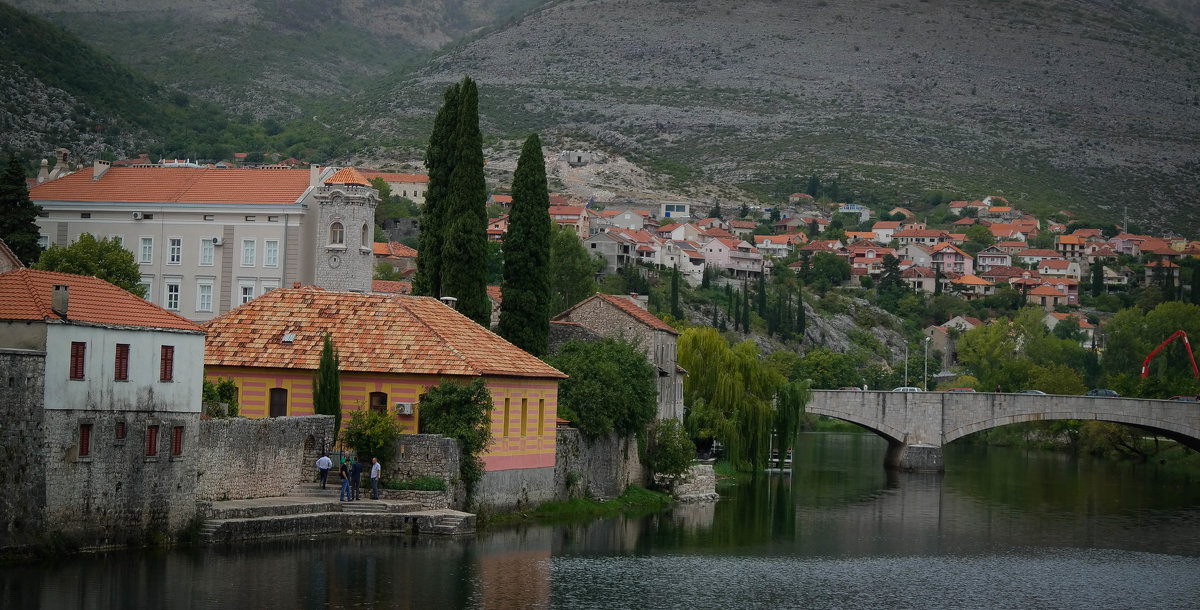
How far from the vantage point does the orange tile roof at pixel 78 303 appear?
3441 centimetres

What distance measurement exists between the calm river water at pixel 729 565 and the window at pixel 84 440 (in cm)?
226

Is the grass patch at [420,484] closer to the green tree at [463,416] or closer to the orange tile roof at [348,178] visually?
the green tree at [463,416]

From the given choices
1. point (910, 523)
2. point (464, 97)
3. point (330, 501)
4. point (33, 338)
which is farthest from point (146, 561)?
point (910, 523)

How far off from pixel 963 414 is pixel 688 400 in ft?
106

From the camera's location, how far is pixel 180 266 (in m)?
76.3

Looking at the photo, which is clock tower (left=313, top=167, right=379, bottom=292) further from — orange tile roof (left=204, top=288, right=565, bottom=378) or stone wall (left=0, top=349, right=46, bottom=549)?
stone wall (left=0, top=349, right=46, bottom=549)

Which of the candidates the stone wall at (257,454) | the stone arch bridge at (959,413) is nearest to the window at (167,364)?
the stone wall at (257,454)

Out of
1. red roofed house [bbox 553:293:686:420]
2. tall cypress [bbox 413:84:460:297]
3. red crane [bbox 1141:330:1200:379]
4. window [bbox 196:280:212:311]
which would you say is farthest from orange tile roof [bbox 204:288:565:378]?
red crane [bbox 1141:330:1200:379]

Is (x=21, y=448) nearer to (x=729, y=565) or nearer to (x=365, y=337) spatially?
(x=365, y=337)

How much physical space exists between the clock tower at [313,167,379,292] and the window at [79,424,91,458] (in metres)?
31.4

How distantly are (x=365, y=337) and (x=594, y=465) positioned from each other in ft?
37.2

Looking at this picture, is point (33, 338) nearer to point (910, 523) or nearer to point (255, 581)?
point (255, 581)

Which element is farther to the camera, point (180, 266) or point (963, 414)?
point (963, 414)

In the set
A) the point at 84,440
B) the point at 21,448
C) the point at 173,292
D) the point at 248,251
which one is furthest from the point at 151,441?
the point at 173,292
